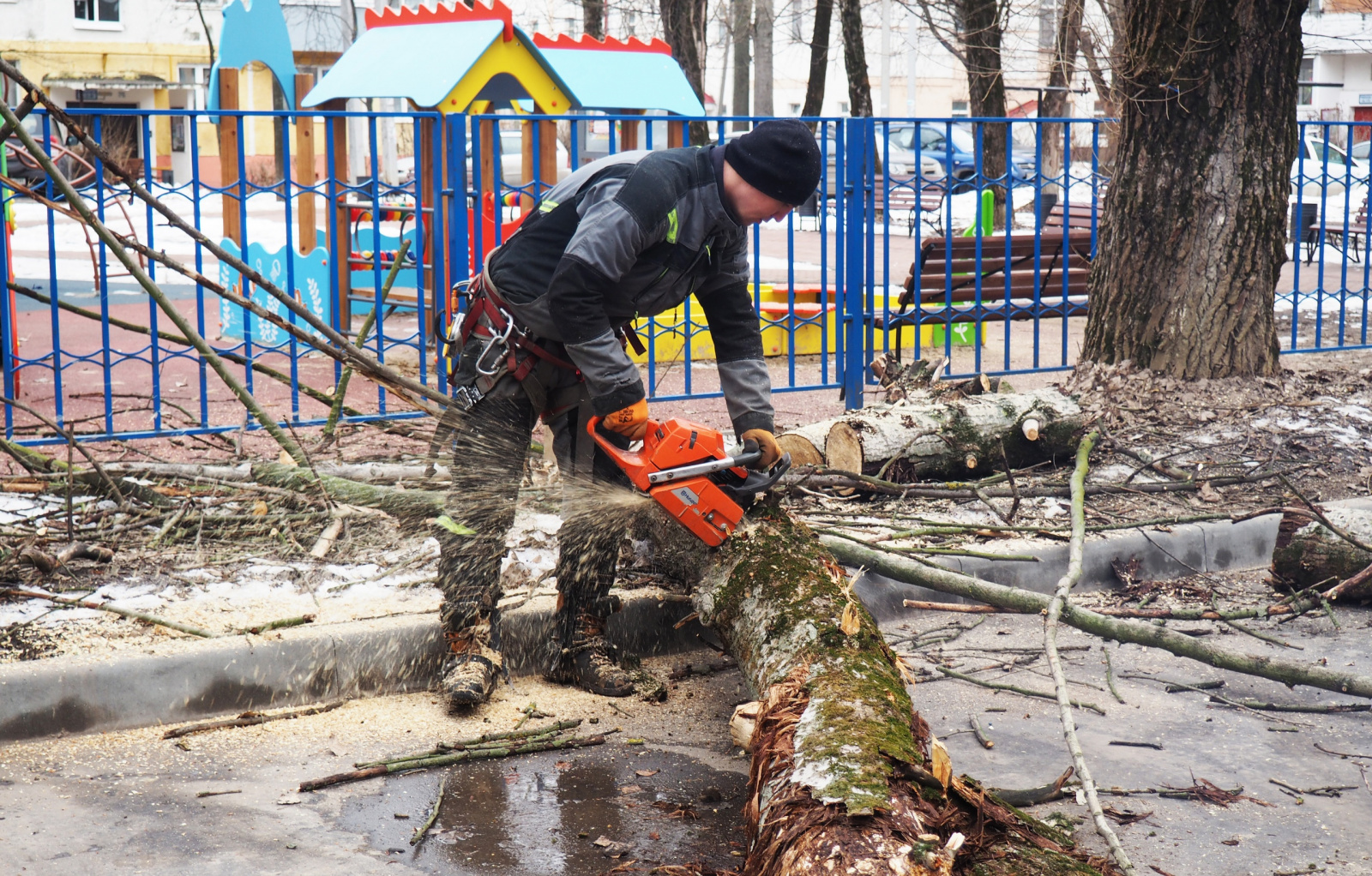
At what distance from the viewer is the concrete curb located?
130 inches

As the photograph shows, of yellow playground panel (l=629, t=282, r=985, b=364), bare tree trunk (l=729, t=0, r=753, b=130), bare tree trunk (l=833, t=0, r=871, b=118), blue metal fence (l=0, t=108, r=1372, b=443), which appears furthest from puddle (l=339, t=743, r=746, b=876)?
bare tree trunk (l=729, t=0, r=753, b=130)

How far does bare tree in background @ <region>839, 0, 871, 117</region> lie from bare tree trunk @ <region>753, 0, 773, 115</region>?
1327 centimetres

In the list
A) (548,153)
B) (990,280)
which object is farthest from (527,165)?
(990,280)

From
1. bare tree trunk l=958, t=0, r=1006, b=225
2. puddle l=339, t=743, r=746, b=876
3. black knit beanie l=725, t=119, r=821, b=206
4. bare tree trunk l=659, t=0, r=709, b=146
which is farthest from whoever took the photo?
bare tree trunk l=958, t=0, r=1006, b=225

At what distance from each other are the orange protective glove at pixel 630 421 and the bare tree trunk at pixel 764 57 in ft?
88.7

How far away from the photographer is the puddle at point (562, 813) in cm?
276

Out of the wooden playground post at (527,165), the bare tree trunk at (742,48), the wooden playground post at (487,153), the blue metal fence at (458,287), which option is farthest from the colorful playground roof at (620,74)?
the bare tree trunk at (742,48)

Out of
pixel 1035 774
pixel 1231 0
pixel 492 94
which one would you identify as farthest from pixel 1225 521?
pixel 492 94

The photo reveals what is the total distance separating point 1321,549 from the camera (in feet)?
14.8

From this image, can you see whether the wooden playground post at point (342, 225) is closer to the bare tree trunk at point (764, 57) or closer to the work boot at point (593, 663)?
the work boot at point (593, 663)

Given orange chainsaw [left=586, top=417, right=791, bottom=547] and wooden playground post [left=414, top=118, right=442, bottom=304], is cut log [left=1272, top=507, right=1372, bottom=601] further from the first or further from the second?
wooden playground post [left=414, top=118, right=442, bottom=304]

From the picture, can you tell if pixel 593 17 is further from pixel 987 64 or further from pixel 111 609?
pixel 111 609

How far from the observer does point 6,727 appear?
10.7 ft

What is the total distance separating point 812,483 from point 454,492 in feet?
5.70
